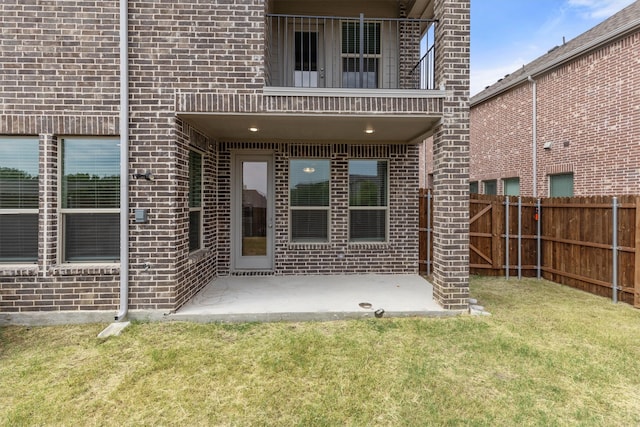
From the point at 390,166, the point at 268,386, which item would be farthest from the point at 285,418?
the point at 390,166

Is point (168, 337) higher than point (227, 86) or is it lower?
lower

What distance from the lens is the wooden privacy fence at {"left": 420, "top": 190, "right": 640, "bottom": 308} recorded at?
16.5 feet

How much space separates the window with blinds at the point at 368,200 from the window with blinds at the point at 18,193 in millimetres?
5142

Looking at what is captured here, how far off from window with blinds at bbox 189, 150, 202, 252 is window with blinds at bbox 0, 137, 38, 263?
6.43 feet

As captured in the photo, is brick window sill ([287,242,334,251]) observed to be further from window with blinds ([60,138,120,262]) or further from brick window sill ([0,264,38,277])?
brick window sill ([0,264,38,277])

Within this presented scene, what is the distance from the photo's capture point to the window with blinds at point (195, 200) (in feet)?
16.6

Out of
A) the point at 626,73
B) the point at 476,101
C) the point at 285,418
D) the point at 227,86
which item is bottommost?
the point at 285,418

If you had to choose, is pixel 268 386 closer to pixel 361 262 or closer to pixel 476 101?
pixel 361 262

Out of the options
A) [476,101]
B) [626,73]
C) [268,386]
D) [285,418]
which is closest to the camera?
[285,418]

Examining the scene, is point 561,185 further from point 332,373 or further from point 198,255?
point 198,255

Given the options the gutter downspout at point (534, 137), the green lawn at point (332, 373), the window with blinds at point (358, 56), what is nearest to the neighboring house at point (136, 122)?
the green lawn at point (332, 373)

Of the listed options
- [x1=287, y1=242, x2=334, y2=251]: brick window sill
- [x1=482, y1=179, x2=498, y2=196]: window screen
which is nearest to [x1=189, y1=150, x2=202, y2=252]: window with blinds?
[x1=287, y1=242, x2=334, y2=251]: brick window sill

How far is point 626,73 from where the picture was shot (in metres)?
7.23

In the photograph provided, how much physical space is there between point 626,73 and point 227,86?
9234 mm
